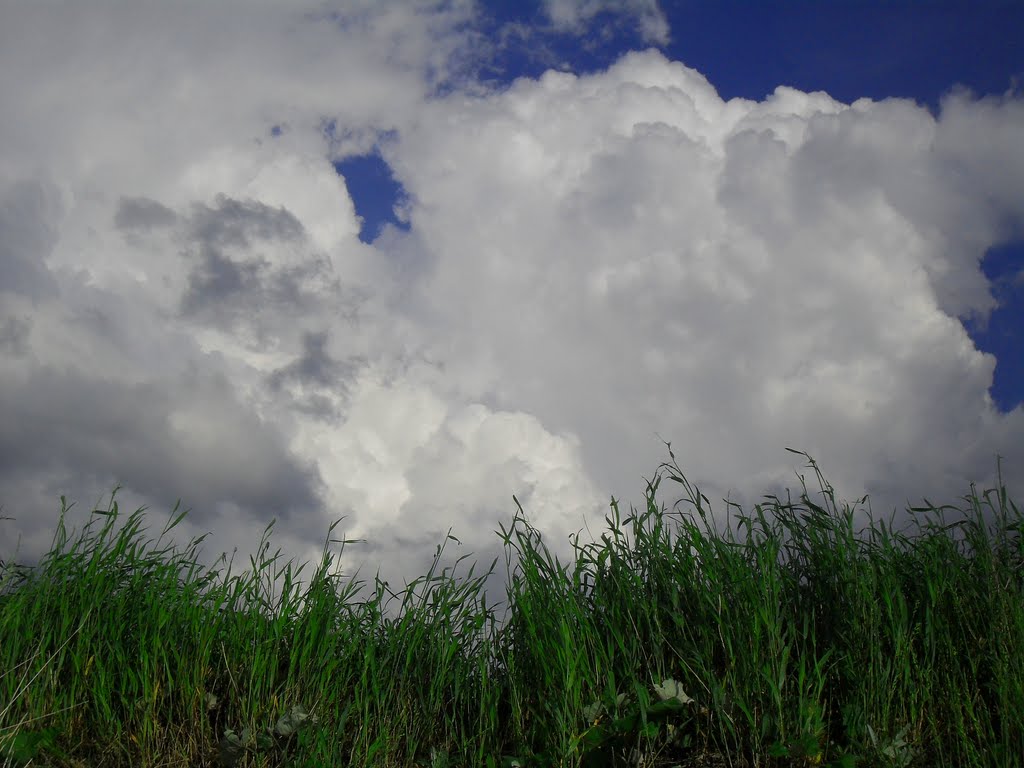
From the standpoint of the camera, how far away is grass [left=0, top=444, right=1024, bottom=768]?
292 centimetres

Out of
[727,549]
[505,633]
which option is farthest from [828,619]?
[505,633]

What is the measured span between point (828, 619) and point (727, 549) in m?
0.48

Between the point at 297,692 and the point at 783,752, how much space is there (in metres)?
1.94

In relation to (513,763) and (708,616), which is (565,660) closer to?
(513,763)

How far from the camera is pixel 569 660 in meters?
3.05

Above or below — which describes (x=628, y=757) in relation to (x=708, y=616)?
below

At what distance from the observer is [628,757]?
2975 millimetres

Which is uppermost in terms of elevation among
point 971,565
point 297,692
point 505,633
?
point 971,565

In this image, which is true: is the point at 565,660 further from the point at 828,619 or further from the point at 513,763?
the point at 828,619

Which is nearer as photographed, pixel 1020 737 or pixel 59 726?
pixel 1020 737

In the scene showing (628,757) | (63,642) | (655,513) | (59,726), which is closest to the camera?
(628,757)

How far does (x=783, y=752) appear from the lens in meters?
2.72

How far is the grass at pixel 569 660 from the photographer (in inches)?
115

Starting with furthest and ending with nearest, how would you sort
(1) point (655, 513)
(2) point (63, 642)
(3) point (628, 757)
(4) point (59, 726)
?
(1) point (655, 513) → (2) point (63, 642) → (4) point (59, 726) → (3) point (628, 757)
